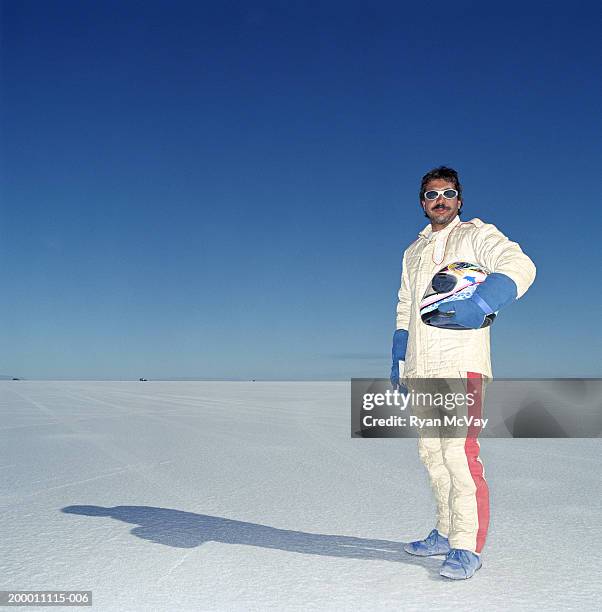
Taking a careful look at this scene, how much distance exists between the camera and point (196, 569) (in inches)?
123

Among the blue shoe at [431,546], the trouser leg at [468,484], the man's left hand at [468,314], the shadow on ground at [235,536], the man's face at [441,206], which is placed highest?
the man's face at [441,206]

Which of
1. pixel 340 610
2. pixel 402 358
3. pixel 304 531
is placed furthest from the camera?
pixel 304 531

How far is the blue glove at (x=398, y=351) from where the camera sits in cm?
354

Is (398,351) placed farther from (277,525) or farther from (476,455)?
(277,525)

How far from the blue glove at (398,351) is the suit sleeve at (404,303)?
48mm

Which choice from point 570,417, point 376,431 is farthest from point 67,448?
point 570,417

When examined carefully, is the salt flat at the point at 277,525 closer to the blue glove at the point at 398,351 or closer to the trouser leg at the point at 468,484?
the trouser leg at the point at 468,484

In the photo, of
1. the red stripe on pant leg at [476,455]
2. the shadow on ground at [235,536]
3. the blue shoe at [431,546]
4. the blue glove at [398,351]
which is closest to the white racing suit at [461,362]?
the red stripe on pant leg at [476,455]

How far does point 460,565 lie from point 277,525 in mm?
1274

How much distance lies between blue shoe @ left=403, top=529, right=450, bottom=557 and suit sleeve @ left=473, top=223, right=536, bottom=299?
1311mm

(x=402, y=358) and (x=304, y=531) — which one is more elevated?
(x=402, y=358)

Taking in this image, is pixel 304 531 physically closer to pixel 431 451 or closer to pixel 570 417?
pixel 431 451

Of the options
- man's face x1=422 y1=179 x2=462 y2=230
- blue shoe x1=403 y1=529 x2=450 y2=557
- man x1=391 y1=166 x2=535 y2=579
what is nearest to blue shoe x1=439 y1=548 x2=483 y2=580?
man x1=391 y1=166 x2=535 y2=579

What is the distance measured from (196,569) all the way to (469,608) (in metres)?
1.25
